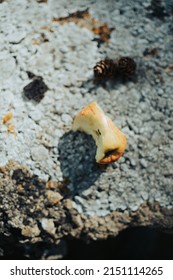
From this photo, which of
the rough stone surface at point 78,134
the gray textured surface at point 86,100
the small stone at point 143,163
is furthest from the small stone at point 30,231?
the small stone at point 143,163

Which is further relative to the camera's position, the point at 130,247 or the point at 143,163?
the point at 130,247

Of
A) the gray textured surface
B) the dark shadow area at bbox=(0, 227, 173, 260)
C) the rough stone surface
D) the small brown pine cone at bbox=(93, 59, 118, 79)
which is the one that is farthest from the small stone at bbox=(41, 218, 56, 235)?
the small brown pine cone at bbox=(93, 59, 118, 79)

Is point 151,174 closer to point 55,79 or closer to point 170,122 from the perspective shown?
point 170,122

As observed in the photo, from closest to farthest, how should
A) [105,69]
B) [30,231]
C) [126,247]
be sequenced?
[30,231], [105,69], [126,247]

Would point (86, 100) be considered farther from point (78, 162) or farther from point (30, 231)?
point (30, 231)

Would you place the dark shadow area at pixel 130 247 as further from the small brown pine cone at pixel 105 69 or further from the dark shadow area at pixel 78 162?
the small brown pine cone at pixel 105 69

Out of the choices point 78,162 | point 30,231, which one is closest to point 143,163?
point 78,162
